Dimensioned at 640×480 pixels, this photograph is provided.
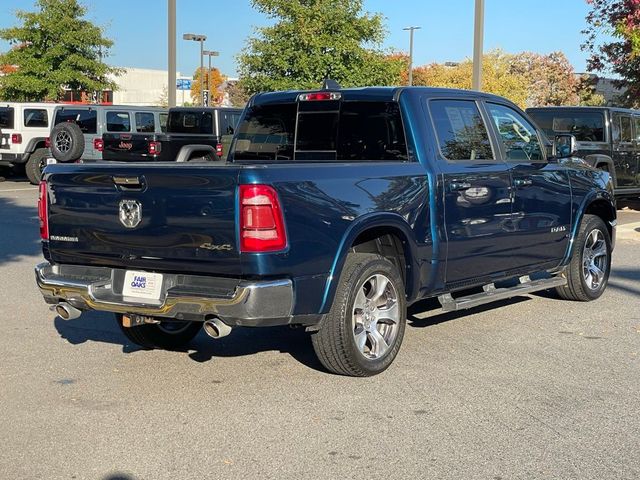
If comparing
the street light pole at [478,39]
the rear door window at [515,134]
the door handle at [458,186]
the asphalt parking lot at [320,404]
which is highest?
the street light pole at [478,39]

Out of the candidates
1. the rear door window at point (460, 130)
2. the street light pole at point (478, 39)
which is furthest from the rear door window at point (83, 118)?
the rear door window at point (460, 130)

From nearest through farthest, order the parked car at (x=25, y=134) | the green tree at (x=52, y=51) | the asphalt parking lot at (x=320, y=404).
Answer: the asphalt parking lot at (x=320, y=404), the parked car at (x=25, y=134), the green tree at (x=52, y=51)

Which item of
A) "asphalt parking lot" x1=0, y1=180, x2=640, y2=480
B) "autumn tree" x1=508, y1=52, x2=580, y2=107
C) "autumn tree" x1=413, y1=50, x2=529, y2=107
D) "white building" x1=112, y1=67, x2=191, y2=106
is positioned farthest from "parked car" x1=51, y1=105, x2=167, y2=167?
"white building" x1=112, y1=67, x2=191, y2=106

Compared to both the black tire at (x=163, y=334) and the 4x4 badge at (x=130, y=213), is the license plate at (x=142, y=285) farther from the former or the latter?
the black tire at (x=163, y=334)

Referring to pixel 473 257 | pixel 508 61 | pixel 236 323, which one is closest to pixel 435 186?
pixel 473 257

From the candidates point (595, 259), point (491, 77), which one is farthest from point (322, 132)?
point (491, 77)

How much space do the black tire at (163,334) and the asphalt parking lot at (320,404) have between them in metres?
0.10

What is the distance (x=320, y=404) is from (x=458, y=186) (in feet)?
6.86

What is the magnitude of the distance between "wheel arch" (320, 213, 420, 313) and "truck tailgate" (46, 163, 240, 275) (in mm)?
722

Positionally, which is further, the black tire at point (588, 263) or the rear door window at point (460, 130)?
the black tire at point (588, 263)

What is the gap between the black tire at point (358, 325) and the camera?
220 inches

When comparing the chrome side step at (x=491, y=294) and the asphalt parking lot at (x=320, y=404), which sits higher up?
the chrome side step at (x=491, y=294)

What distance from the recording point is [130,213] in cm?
539

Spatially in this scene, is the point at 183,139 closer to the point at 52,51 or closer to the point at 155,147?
the point at 155,147
